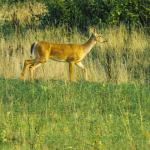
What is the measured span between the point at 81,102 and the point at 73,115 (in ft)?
3.67

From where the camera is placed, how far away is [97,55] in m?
17.1

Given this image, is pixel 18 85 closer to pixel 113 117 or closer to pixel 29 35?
pixel 113 117

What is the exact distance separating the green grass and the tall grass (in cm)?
186

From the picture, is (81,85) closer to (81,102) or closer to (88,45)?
(81,102)

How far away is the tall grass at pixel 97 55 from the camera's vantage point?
49.0ft

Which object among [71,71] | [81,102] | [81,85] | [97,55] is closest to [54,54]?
[71,71]

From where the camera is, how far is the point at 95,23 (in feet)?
67.7

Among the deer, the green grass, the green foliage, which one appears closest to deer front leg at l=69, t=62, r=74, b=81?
the deer

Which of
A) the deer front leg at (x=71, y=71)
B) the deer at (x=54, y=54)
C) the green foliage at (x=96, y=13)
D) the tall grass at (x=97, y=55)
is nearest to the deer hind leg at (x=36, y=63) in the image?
the deer at (x=54, y=54)

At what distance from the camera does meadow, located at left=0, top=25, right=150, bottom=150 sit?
8711 millimetres

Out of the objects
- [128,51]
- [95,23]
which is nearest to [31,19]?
[95,23]

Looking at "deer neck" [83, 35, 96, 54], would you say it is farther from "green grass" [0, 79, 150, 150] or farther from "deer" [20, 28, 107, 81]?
"green grass" [0, 79, 150, 150]

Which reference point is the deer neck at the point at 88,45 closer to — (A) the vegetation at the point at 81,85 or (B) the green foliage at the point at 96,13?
(A) the vegetation at the point at 81,85

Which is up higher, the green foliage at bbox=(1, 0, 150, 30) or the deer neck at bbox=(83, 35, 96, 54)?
the green foliage at bbox=(1, 0, 150, 30)
